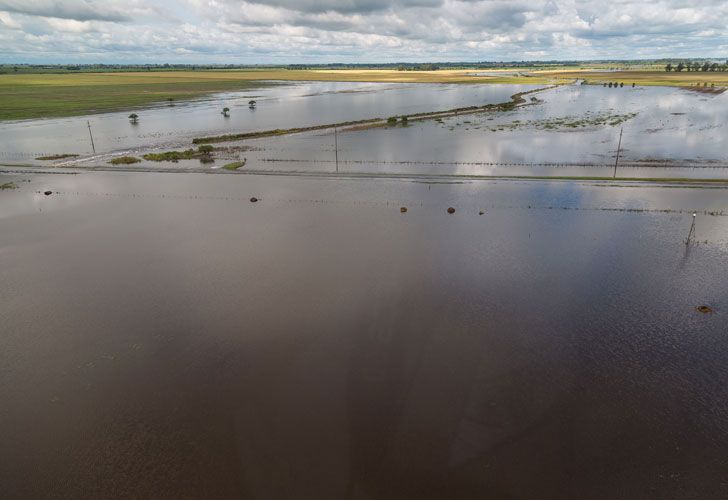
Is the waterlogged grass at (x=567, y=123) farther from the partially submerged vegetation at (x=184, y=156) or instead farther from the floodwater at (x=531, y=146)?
the partially submerged vegetation at (x=184, y=156)

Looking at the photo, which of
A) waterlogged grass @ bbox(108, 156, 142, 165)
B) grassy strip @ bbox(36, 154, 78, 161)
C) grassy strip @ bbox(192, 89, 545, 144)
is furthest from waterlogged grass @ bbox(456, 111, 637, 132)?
grassy strip @ bbox(36, 154, 78, 161)

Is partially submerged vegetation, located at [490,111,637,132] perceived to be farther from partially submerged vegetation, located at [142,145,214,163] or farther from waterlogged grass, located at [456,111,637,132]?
partially submerged vegetation, located at [142,145,214,163]

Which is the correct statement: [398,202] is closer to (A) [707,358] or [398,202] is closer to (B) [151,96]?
(A) [707,358]

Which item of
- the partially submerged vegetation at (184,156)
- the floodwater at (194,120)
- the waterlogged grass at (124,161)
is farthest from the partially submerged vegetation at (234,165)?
the floodwater at (194,120)

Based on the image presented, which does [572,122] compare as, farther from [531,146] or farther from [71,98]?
[71,98]

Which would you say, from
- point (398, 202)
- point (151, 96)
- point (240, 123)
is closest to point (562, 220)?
point (398, 202)

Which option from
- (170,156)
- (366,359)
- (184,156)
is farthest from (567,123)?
(366,359)
